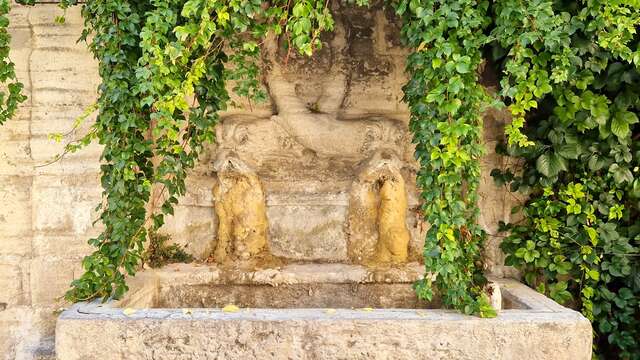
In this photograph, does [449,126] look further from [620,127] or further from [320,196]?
[320,196]

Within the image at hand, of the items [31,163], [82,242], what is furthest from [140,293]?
[31,163]

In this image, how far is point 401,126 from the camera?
3369 millimetres

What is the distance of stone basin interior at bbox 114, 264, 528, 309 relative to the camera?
3074 millimetres

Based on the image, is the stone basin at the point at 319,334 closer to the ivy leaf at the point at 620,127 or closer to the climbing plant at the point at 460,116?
the climbing plant at the point at 460,116

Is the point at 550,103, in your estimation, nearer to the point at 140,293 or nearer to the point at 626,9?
the point at 626,9

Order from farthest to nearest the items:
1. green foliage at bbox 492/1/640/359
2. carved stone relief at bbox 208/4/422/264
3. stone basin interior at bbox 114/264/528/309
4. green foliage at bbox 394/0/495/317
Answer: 1. carved stone relief at bbox 208/4/422/264
2. stone basin interior at bbox 114/264/528/309
3. green foliage at bbox 492/1/640/359
4. green foliage at bbox 394/0/495/317

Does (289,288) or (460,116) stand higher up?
(460,116)

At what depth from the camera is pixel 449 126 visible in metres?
2.26

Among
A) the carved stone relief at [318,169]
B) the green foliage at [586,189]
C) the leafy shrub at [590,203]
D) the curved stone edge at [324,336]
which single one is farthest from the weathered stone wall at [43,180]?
the leafy shrub at [590,203]

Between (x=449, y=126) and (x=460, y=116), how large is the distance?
0.08 meters

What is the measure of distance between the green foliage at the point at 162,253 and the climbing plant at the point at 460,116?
0.62 m

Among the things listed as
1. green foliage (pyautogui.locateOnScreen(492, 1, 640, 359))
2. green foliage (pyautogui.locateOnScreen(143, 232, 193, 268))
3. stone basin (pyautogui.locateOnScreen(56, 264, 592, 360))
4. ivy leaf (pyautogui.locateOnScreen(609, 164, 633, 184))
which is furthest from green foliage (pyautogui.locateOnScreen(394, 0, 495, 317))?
green foliage (pyautogui.locateOnScreen(143, 232, 193, 268))

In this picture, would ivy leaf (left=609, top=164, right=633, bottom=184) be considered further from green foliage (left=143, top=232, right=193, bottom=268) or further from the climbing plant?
green foliage (left=143, top=232, right=193, bottom=268)

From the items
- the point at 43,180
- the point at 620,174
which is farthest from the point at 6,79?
the point at 620,174
